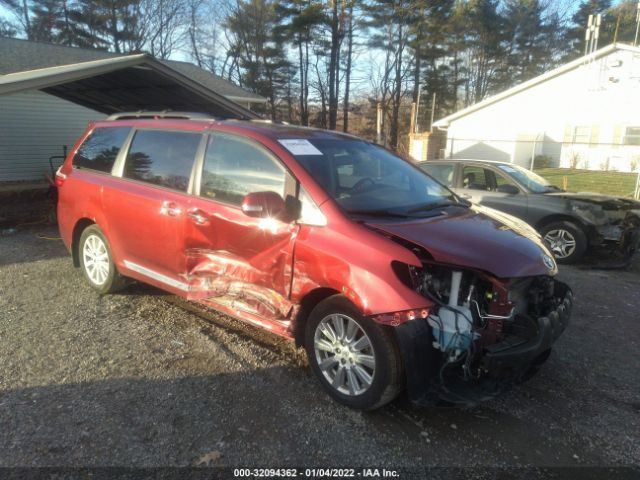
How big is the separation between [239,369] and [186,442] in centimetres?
86

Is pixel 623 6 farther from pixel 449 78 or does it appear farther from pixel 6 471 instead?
pixel 6 471

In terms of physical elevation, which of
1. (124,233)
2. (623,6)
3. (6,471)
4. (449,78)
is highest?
(623,6)

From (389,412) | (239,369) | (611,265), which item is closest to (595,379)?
(389,412)

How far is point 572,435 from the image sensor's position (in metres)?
2.93

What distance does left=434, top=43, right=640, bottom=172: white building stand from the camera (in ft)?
70.0

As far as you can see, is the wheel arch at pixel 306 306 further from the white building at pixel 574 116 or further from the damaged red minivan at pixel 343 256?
the white building at pixel 574 116

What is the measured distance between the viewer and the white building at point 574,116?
21328 millimetres

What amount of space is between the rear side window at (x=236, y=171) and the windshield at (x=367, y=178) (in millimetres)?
217

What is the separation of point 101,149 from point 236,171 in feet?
7.09

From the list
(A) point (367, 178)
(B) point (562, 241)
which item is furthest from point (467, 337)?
(B) point (562, 241)

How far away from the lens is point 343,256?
116 inches

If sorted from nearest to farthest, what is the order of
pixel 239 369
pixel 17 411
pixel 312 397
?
pixel 17 411 → pixel 312 397 → pixel 239 369

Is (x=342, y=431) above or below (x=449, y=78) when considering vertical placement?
below

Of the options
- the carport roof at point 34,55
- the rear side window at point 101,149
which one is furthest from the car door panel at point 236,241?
the carport roof at point 34,55
